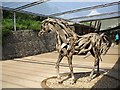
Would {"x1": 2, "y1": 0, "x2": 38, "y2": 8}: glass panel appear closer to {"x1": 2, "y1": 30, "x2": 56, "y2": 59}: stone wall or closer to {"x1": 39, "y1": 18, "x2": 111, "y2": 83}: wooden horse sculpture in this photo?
{"x1": 2, "y1": 30, "x2": 56, "y2": 59}: stone wall

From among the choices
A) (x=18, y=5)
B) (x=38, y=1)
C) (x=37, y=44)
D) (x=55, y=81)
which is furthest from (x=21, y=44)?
(x=55, y=81)

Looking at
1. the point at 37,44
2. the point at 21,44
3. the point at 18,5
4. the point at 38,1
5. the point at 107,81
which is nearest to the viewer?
the point at 107,81

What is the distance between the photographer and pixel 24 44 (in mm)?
10430

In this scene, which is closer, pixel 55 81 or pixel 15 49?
pixel 55 81

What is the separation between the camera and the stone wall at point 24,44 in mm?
9375

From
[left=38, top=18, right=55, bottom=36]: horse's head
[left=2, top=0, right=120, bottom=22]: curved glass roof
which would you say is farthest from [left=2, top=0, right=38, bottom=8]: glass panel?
[left=38, top=18, right=55, bottom=36]: horse's head

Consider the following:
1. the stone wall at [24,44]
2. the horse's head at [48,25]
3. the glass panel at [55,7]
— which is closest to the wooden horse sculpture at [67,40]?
the horse's head at [48,25]

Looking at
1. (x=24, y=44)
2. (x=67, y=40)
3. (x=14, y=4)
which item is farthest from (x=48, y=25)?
(x=24, y=44)

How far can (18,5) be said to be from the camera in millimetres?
8680

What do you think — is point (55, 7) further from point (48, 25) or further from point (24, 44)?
point (48, 25)

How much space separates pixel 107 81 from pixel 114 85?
33cm

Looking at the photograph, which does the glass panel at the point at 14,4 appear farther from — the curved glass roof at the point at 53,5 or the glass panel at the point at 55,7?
the glass panel at the point at 55,7

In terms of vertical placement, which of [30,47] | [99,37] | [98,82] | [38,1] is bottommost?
[30,47]

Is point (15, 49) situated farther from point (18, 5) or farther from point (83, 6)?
point (83, 6)
